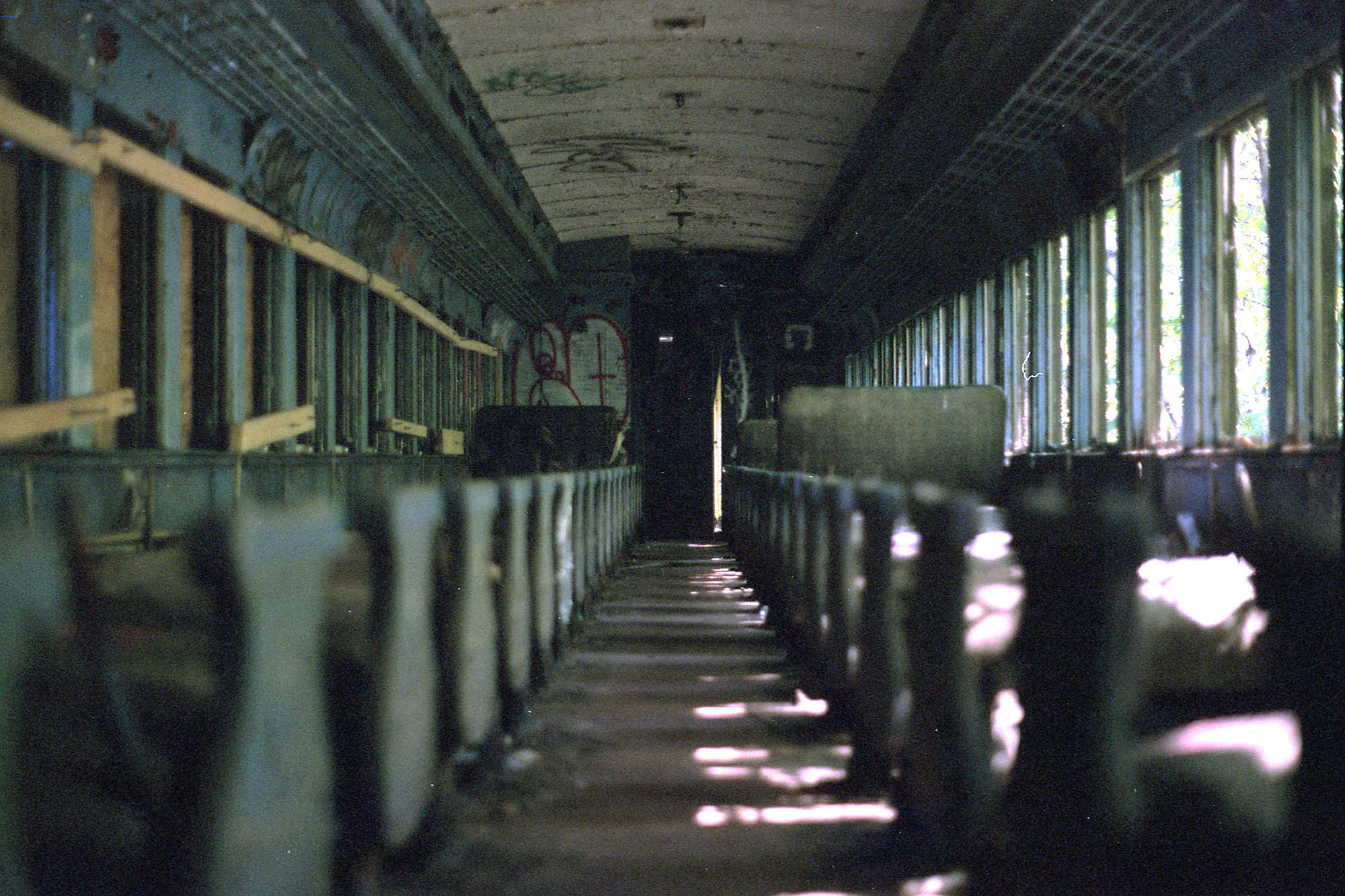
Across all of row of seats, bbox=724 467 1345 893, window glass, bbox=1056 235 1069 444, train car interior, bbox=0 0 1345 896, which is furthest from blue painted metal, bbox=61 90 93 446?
window glass, bbox=1056 235 1069 444

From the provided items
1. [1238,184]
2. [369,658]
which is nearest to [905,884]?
[369,658]

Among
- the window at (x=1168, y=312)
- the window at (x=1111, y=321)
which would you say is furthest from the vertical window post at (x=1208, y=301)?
the window at (x=1111, y=321)

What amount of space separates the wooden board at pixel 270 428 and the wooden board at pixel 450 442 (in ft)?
13.2

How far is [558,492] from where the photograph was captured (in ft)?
13.7

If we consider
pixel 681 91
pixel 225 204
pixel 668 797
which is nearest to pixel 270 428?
pixel 225 204

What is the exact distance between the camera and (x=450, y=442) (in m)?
12.1

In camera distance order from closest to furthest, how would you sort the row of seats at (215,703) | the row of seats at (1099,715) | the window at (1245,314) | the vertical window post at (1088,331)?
the row of seats at (215,703) < the row of seats at (1099,715) < the window at (1245,314) < the vertical window post at (1088,331)

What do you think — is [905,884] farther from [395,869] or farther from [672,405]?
[672,405]

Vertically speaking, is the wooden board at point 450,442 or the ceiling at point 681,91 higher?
the ceiling at point 681,91

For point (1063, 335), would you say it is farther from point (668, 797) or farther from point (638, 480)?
point (668, 797)

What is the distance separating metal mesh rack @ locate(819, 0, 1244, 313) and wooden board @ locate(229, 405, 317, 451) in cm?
502

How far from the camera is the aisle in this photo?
90.9 inches

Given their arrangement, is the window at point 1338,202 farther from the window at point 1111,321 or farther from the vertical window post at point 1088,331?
the vertical window post at point 1088,331

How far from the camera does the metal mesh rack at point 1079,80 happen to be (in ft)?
15.8
